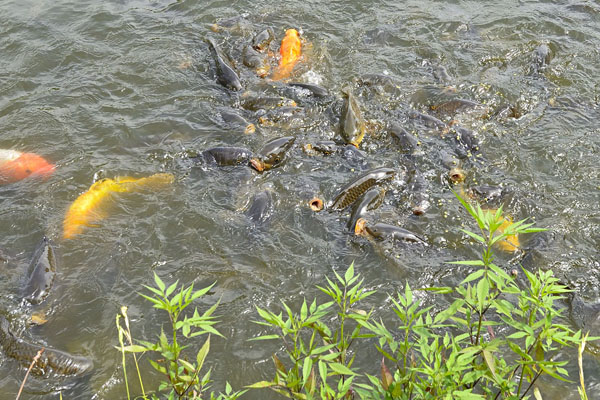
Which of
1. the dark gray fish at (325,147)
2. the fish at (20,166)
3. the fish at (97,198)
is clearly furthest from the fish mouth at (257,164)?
the fish at (20,166)

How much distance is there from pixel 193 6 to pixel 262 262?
535 cm

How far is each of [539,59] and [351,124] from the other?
2.88 meters

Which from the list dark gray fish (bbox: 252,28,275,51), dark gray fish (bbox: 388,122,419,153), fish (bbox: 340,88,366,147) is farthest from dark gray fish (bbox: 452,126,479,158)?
dark gray fish (bbox: 252,28,275,51)

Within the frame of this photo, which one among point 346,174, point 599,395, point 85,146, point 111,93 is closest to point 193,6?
point 111,93

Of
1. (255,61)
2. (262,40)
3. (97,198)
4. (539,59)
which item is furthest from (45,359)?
(539,59)

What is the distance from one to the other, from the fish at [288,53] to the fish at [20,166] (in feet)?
9.26

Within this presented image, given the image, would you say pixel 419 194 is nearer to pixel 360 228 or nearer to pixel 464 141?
pixel 360 228

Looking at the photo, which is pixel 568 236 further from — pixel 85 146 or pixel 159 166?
pixel 85 146

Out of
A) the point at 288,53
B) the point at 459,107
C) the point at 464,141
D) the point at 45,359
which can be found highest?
the point at 288,53

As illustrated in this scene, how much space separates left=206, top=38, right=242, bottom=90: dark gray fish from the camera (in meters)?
6.71

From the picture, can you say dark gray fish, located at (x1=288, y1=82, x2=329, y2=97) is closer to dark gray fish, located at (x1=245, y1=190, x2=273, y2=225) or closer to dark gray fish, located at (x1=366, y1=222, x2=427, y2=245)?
dark gray fish, located at (x1=245, y1=190, x2=273, y2=225)

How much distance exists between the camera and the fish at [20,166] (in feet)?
18.5

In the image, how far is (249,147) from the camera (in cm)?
594

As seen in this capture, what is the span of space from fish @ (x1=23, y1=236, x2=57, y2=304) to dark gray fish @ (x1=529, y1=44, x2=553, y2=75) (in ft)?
18.9
